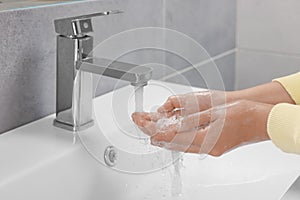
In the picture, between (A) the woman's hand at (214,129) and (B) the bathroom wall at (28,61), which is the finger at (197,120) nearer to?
(A) the woman's hand at (214,129)

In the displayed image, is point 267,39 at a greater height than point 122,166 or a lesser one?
greater

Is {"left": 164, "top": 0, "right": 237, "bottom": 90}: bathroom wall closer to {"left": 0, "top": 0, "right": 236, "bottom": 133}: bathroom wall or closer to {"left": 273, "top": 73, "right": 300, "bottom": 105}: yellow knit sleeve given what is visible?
{"left": 0, "top": 0, "right": 236, "bottom": 133}: bathroom wall

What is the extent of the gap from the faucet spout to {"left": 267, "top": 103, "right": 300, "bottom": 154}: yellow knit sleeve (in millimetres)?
168

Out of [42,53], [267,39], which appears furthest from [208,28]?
[42,53]

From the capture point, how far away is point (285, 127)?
699 mm

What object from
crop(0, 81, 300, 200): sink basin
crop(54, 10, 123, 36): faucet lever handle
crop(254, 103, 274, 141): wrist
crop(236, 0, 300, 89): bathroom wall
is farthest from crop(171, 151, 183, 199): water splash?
crop(236, 0, 300, 89): bathroom wall

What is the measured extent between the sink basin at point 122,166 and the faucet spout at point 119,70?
52 millimetres

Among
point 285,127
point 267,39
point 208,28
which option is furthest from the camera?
point 267,39

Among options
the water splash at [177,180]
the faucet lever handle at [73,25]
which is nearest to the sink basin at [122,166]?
the water splash at [177,180]

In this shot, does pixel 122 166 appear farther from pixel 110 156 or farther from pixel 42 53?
pixel 42 53

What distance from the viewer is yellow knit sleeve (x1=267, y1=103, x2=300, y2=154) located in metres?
0.70

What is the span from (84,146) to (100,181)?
0.20ft

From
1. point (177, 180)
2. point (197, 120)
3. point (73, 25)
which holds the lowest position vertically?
point (177, 180)

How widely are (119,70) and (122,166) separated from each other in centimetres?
13
